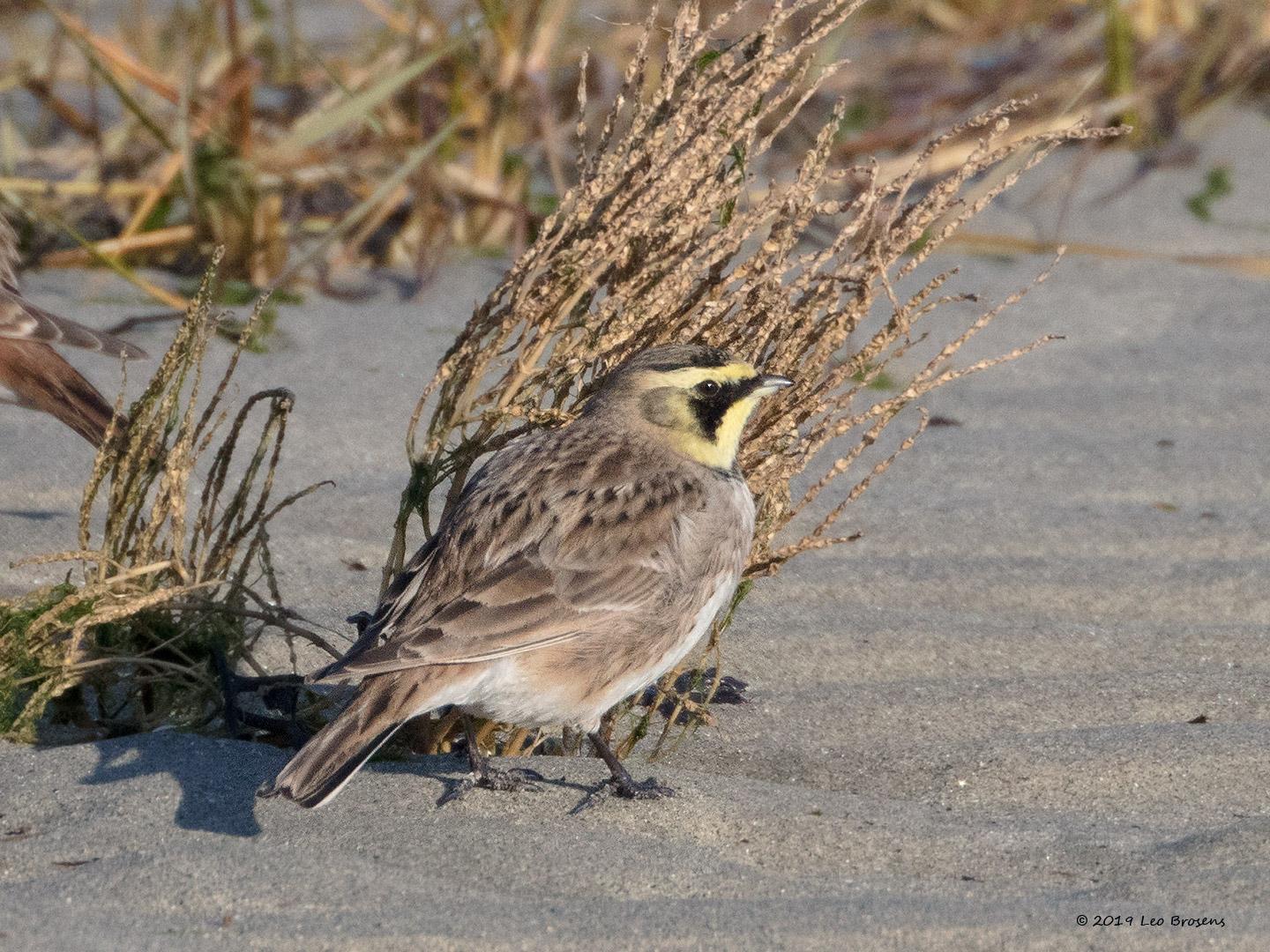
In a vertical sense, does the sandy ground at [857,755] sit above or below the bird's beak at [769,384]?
below

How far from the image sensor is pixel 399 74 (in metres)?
6.12

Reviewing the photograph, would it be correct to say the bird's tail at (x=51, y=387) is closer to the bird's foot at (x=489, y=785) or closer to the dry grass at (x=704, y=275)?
the dry grass at (x=704, y=275)

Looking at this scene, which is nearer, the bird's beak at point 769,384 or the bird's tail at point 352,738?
the bird's tail at point 352,738

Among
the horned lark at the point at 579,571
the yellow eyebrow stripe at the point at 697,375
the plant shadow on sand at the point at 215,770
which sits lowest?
the plant shadow on sand at the point at 215,770

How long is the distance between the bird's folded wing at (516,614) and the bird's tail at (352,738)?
92 millimetres

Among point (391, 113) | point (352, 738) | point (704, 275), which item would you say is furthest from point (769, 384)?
point (391, 113)

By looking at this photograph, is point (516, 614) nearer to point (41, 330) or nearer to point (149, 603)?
point (149, 603)

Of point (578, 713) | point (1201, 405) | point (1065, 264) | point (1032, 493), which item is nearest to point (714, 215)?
point (578, 713)

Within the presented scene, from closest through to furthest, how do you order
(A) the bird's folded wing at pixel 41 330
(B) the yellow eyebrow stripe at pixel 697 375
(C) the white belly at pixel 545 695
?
(C) the white belly at pixel 545 695
(B) the yellow eyebrow stripe at pixel 697 375
(A) the bird's folded wing at pixel 41 330

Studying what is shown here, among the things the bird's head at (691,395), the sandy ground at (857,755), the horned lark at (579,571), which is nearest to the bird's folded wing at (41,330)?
the sandy ground at (857,755)

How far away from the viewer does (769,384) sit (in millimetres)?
3648

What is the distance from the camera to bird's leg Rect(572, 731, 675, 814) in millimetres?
3568

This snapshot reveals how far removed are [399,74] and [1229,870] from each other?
3.99 metres

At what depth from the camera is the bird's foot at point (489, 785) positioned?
3.55 metres
